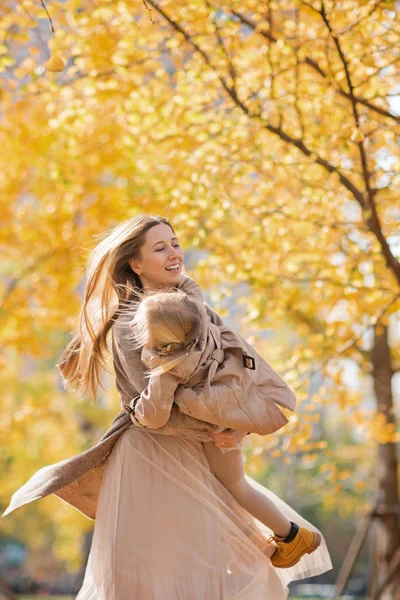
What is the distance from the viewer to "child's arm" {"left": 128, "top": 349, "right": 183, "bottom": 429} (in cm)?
277

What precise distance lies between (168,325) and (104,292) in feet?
1.88

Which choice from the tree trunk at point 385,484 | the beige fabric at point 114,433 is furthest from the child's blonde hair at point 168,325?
the tree trunk at point 385,484

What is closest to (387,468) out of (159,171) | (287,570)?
(159,171)

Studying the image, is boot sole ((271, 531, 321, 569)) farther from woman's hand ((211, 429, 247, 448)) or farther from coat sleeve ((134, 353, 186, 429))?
coat sleeve ((134, 353, 186, 429))

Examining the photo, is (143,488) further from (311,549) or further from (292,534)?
(311,549)

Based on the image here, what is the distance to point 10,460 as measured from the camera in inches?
679

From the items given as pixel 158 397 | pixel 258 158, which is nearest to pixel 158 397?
pixel 158 397

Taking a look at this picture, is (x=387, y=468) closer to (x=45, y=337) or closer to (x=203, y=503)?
(x=45, y=337)

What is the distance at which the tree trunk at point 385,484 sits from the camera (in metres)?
7.18

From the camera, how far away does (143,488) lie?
3006 mm

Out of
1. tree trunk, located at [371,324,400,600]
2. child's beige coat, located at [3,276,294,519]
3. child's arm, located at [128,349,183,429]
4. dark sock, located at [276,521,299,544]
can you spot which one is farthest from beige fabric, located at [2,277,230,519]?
tree trunk, located at [371,324,400,600]

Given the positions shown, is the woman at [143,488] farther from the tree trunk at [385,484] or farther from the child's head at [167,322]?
the tree trunk at [385,484]

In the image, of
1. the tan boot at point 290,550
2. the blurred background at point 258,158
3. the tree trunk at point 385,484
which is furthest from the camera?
the tree trunk at point 385,484

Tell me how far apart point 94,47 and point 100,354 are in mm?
3179
